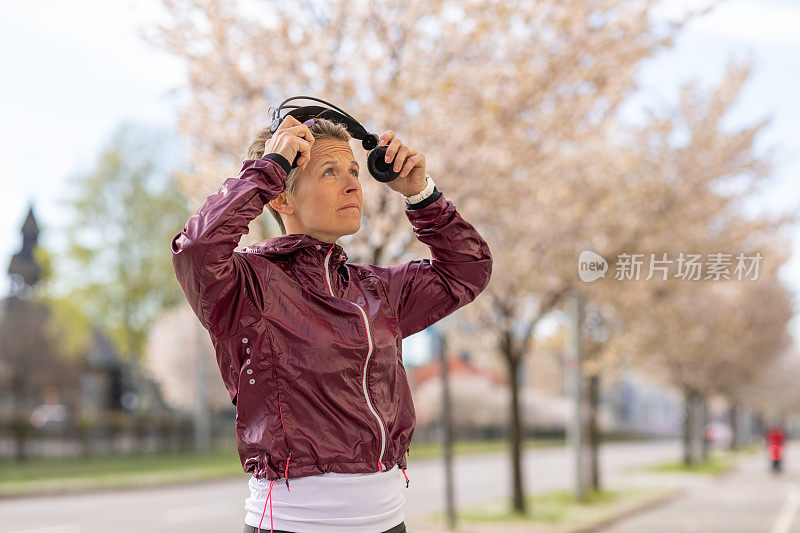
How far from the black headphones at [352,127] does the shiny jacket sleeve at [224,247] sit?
0.82ft

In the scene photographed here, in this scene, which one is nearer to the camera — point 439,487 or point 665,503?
point 665,503

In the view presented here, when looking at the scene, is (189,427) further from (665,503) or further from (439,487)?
(665,503)

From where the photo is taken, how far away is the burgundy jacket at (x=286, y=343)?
208 centimetres

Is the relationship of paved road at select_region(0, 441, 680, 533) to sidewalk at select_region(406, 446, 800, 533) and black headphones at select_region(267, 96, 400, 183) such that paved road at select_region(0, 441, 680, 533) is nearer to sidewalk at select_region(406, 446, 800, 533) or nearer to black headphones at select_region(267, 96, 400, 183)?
sidewalk at select_region(406, 446, 800, 533)

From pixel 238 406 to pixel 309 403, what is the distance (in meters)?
0.18

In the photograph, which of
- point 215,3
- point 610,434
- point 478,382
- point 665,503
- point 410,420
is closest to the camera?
point 410,420

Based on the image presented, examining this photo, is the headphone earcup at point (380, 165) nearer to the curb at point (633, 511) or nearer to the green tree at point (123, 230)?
the curb at point (633, 511)

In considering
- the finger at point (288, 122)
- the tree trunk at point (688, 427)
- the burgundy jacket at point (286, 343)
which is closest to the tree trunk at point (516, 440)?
the burgundy jacket at point (286, 343)

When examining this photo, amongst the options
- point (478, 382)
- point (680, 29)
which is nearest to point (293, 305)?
point (680, 29)

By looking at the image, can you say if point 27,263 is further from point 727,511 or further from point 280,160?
point 280,160

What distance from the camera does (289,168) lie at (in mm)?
2205

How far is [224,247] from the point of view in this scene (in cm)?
205

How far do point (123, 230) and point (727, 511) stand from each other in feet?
89.0

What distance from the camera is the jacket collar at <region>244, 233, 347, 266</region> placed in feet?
7.50
